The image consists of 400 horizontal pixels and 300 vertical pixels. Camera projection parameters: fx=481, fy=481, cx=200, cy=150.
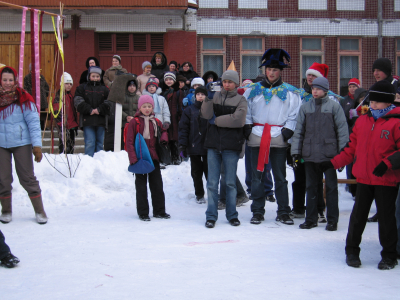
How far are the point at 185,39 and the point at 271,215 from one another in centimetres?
958

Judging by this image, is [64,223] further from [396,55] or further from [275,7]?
[396,55]

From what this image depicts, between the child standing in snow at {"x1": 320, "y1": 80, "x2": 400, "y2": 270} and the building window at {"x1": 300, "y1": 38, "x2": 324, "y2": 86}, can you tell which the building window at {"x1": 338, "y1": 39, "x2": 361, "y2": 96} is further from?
the child standing in snow at {"x1": 320, "y1": 80, "x2": 400, "y2": 270}

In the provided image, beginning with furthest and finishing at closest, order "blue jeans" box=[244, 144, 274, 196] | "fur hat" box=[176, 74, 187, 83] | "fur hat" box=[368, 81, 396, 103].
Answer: "fur hat" box=[176, 74, 187, 83], "blue jeans" box=[244, 144, 274, 196], "fur hat" box=[368, 81, 396, 103]

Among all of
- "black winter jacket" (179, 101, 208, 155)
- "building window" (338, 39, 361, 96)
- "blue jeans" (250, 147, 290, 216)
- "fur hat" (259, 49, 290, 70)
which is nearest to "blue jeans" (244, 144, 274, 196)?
"black winter jacket" (179, 101, 208, 155)

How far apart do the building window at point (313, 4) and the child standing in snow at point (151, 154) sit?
35.6ft

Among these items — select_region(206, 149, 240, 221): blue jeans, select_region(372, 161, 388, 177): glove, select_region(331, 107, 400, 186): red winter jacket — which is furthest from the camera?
select_region(206, 149, 240, 221): blue jeans

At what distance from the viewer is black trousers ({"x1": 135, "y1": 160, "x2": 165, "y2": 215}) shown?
22.0ft

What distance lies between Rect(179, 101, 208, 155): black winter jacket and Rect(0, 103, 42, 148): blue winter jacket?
2.41 metres

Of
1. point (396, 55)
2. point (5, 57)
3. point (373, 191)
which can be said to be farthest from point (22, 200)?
point (396, 55)

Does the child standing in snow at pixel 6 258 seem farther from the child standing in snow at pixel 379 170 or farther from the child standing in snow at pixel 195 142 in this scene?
the child standing in snow at pixel 195 142

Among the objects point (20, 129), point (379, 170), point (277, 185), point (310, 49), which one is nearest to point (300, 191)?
point (277, 185)

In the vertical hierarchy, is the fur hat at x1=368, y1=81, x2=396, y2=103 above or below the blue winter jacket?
above

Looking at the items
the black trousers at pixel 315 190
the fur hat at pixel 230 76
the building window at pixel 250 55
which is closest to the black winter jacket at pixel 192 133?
the fur hat at pixel 230 76

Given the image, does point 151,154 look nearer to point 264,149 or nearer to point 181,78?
point 264,149
